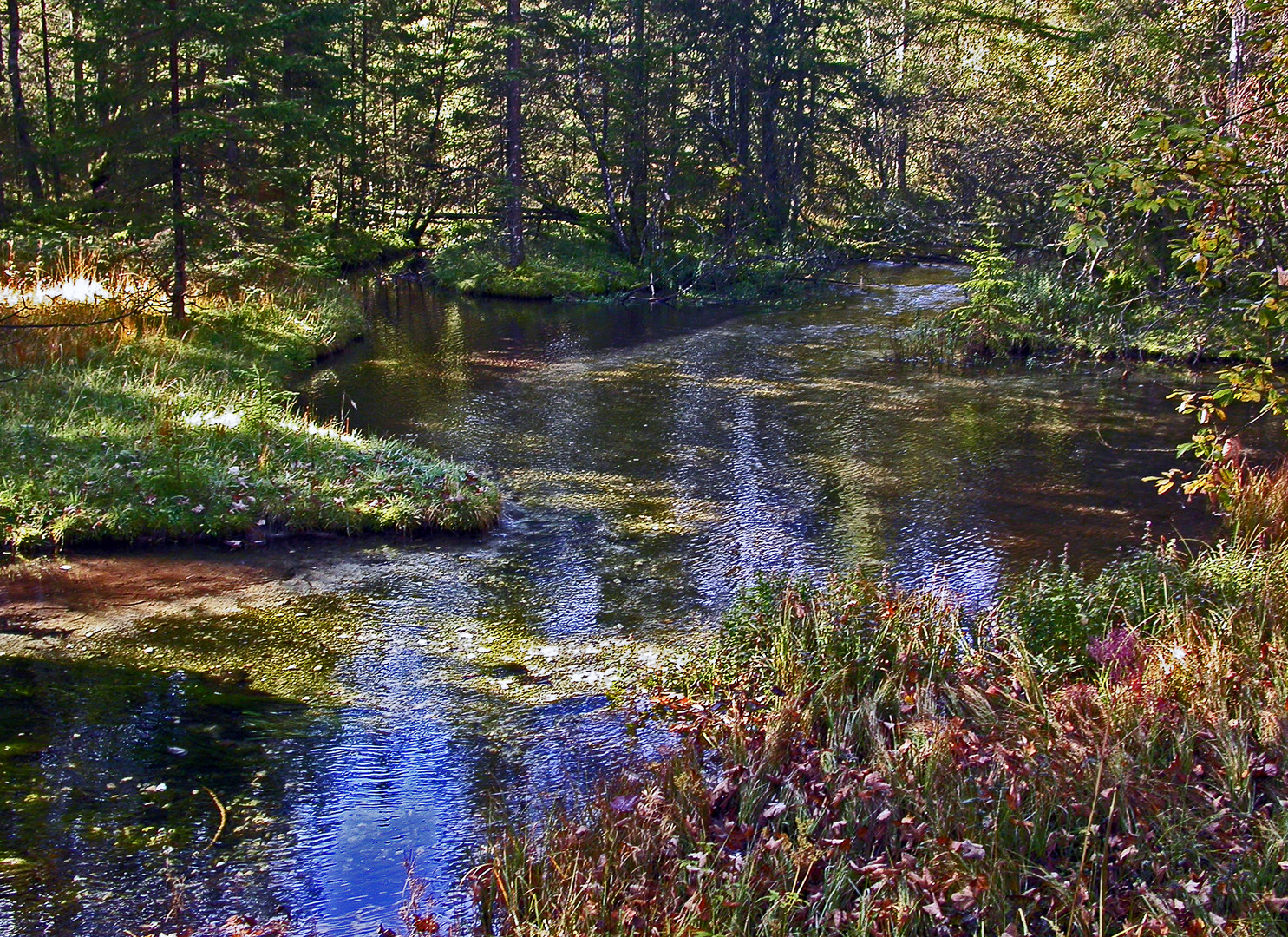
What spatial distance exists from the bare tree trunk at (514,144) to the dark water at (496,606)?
10.8 metres

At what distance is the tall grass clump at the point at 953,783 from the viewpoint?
162 inches

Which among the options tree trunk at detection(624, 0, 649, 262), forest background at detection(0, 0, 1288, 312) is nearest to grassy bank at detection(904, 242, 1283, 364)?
forest background at detection(0, 0, 1288, 312)

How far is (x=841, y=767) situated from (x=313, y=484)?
6657 mm

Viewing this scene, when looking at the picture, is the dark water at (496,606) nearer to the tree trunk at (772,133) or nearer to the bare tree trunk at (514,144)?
the bare tree trunk at (514,144)

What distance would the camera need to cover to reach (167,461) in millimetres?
10328

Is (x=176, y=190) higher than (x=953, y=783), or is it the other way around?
(x=176, y=190)

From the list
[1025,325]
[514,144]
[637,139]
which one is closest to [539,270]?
[514,144]

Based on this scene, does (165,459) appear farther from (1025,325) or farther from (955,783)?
(1025,325)

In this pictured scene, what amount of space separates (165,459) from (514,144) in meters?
19.7

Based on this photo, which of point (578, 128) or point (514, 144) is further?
point (578, 128)

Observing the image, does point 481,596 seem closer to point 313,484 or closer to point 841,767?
point 313,484

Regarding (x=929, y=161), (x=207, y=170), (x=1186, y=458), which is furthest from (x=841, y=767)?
(x=929, y=161)

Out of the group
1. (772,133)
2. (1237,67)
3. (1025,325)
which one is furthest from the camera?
(772,133)

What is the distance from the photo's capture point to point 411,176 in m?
31.4
